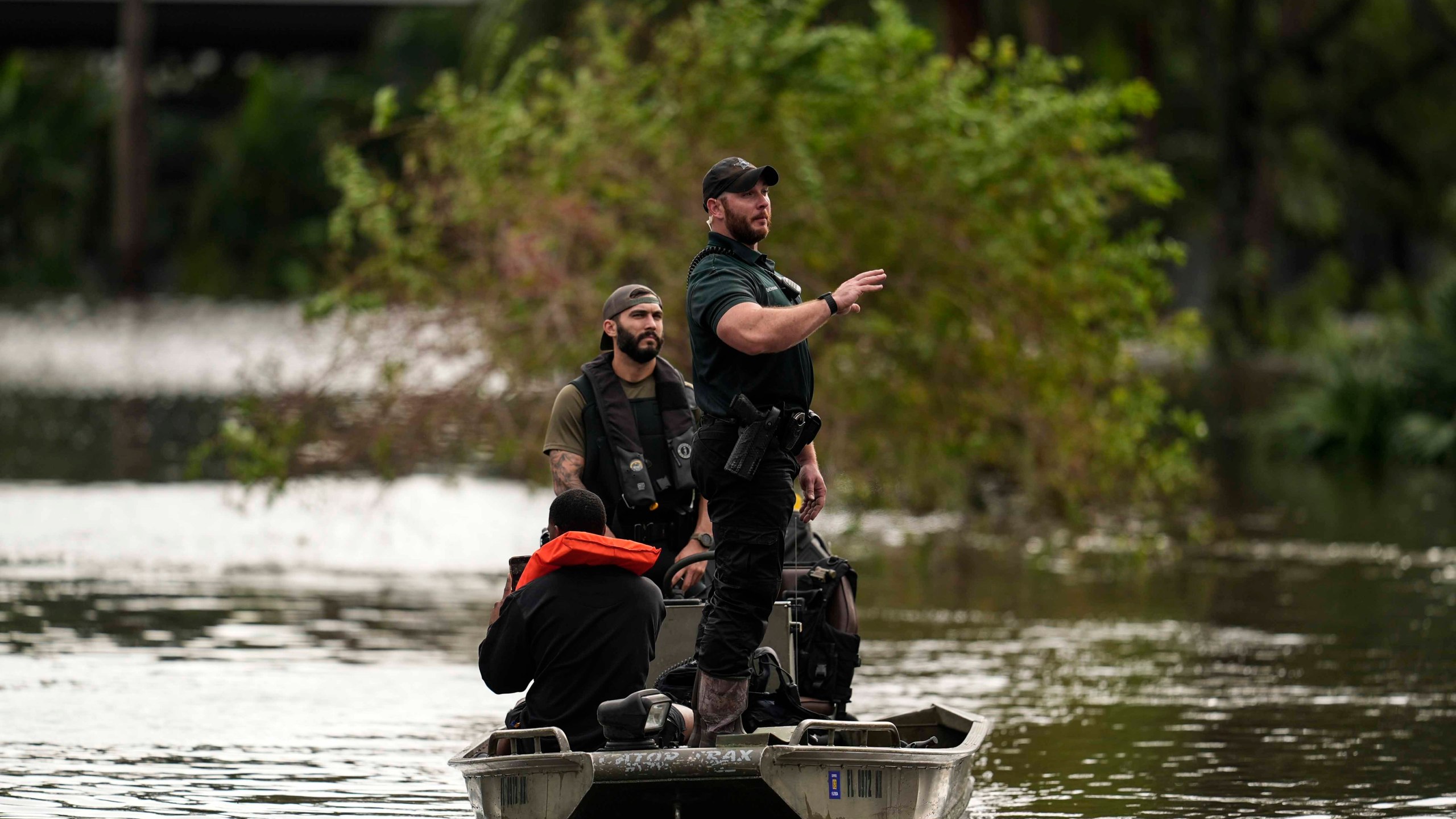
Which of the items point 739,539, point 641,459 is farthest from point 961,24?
point 739,539

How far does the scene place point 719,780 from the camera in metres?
7.61

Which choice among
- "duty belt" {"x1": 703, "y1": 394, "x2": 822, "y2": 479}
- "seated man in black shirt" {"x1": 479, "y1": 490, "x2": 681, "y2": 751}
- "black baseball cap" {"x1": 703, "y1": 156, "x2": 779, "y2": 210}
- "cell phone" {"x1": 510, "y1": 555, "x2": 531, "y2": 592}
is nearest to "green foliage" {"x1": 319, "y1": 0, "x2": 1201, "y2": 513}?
"cell phone" {"x1": 510, "y1": 555, "x2": 531, "y2": 592}

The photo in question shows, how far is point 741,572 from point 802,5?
10.6 metres

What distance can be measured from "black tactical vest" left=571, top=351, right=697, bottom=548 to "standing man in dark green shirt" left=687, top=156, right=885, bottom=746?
105 cm

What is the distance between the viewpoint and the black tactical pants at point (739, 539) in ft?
26.2

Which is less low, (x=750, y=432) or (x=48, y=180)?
(x=48, y=180)

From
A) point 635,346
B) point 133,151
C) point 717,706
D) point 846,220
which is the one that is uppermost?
point 133,151

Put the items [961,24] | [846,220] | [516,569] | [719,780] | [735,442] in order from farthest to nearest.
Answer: [961,24] < [846,220] < [516,569] < [735,442] < [719,780]

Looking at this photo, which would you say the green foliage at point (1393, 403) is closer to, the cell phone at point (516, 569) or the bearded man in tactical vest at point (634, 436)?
the bearded man in tactical vest at point (634, 436)

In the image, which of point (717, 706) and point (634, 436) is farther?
point (634, 436)

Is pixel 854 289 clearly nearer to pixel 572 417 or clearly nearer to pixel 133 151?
pixel 572 417

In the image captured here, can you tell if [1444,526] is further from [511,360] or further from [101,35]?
[101,35]

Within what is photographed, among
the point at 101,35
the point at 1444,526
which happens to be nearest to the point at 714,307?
the point at 1444,526

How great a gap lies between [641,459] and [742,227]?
1.42 metres
